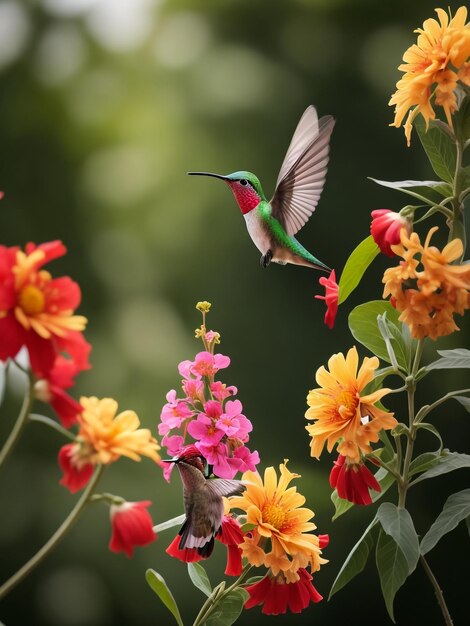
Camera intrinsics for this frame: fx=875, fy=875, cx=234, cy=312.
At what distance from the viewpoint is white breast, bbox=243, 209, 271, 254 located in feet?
2.99

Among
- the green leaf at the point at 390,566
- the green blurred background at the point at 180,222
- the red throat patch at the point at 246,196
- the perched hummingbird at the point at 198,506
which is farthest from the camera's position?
the green blurred background at the point at 180,222

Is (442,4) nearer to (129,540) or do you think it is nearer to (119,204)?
(119,204)

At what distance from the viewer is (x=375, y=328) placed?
2.86 feet

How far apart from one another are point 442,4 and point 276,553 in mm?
2846

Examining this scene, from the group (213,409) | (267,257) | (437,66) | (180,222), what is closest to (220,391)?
(213,409)

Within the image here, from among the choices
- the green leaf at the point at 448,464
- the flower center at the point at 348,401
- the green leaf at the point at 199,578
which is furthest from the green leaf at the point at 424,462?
the green leaf at the point at 199,578

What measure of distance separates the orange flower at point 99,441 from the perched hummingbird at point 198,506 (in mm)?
148

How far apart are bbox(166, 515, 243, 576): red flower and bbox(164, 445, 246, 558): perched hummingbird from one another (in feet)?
0.11

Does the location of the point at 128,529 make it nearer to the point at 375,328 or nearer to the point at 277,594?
the point at 277,594

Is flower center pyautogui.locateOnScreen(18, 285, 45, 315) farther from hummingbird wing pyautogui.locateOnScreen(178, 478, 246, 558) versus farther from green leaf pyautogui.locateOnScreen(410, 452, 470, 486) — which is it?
green leaf pyautogui.locateOnScreen(410, 452, 470, 486)

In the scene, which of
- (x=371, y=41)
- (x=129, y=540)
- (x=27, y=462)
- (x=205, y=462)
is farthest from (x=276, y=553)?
(x=371, y=41)

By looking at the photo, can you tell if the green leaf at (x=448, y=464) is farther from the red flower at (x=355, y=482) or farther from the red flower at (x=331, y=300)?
the red flower at (x=331, y=300)

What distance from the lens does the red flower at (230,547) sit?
29.1 inches

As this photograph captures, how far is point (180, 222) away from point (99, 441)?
2.60 metres
